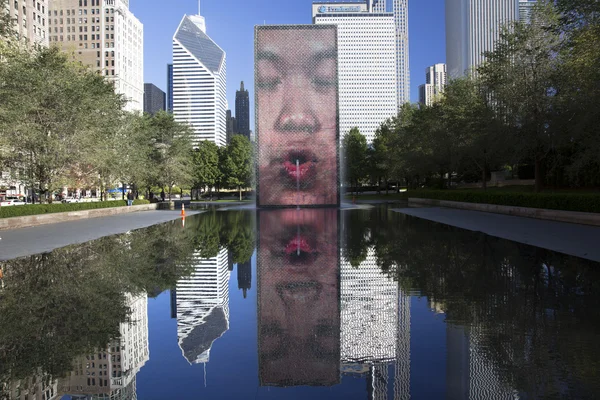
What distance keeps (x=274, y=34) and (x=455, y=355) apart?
45010 mm

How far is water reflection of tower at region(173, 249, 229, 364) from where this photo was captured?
5.52 metres

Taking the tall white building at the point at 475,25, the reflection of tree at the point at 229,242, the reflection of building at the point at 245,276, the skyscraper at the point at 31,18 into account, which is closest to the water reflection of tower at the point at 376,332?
the reflection of building at the point at 245,276

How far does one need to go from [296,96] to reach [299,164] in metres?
6.27

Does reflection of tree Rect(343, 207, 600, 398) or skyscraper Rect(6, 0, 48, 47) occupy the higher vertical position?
skyscraper Rect(6, 0, 48, 47)

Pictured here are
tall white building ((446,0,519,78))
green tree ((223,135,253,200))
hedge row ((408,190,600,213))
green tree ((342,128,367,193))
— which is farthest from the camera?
tall white building ((446,0,519,78))

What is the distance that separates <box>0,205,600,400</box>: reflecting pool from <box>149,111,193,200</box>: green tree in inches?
1489

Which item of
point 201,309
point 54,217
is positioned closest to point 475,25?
point 54,217

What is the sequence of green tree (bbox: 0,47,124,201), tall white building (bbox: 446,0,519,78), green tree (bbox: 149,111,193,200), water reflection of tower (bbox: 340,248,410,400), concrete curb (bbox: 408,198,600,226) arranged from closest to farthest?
water reflection of tower (bbox: 340,248,410,400)
concrete curb (bbox: 408,198,600,226)
green tree (bbox: 0,47,124,201)
green tree (bbox: 149,111,193,200)
tall white building (bbox: 446,0,519,78)

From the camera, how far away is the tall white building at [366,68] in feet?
635

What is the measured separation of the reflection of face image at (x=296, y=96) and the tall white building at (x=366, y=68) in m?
147

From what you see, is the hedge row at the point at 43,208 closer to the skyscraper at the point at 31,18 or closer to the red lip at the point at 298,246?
the red lip at the point at 298,246

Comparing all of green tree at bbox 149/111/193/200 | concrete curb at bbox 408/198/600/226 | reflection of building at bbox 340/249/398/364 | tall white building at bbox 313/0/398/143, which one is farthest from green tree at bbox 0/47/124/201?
tall white building at bbox 313/0/398/143

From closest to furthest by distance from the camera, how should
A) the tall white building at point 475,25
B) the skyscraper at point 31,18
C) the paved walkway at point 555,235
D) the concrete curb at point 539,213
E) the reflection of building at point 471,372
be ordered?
the reflection of building at point 471,372
the paved walkway at point 555,235
the concrete curb at point 539,213
the skyscraper at point 31,18
the tall white building at point 475,25

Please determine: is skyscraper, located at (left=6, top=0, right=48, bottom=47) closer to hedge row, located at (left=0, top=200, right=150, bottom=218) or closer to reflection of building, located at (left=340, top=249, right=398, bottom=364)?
hedge row, located at (left=0, top=200, right=150, bottom=218)
